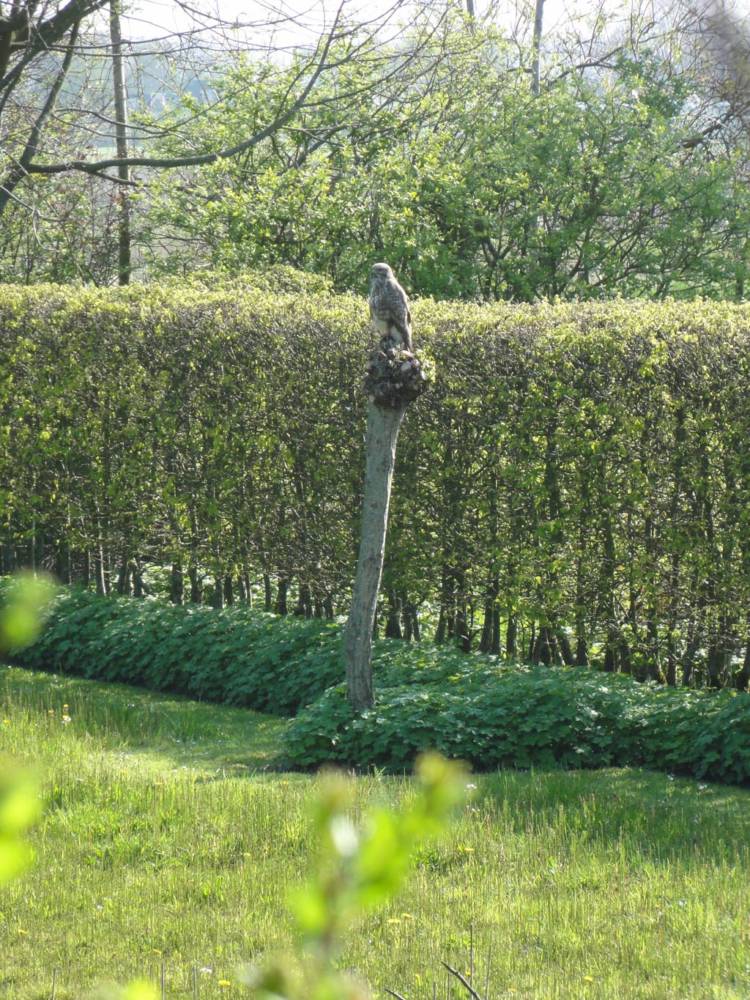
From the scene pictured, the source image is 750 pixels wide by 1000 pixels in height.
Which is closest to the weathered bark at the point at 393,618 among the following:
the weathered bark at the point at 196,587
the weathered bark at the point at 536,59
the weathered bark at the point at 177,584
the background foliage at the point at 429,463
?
the background foliage at the point at 429,463

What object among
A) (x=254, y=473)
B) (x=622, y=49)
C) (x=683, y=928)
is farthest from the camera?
(x=622, y=49)

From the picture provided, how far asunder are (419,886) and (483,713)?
2442 mm

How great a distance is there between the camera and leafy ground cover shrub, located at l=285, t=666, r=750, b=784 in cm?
754

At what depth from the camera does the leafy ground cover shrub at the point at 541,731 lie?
7.54m

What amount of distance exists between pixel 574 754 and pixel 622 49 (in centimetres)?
1463

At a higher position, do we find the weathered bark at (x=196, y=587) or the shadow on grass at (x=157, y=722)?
the weathered bark at (x=196, y=587)

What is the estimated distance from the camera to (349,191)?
15.5 meters

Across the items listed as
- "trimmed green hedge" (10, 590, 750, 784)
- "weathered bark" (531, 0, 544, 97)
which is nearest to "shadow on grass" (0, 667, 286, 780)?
"trimmed green hedge" (10, 590, 750, 784)

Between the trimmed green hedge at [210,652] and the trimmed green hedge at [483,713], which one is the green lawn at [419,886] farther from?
the trimmed green hedge at [210,652]

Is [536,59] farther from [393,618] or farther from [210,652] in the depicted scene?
[210,652]

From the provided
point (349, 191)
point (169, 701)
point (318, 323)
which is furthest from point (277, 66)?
point (169, 701)

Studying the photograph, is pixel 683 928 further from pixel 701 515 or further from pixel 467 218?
pixel 467 218

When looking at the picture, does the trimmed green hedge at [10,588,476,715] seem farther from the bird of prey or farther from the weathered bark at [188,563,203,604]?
the bird of prey

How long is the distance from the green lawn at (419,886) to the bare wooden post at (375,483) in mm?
917
